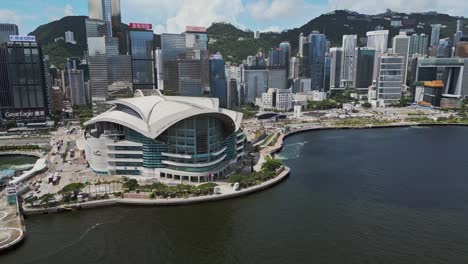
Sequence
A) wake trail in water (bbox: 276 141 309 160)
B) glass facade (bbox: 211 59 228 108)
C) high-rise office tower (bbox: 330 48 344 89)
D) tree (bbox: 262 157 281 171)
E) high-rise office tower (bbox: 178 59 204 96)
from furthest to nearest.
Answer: high-rise office tower (bbox: 330 48 344 89)
glass facade (bbox: 211 59 228 108)
high-rise office tower (bbox: 178 59 204 96)
wake trail in water (bbox: 276 141 309 160)
tree (bbox: 262 157 281 171)

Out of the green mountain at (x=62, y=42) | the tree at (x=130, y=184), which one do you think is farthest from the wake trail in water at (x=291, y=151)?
the green mountain at (x=62, y=42)

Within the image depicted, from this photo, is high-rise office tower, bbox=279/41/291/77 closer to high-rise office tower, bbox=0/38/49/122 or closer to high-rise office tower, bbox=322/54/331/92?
high-rise office tower, bbox=322/54/331/92

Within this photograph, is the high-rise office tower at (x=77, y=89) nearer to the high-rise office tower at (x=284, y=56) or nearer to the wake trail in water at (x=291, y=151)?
the wake trail in water at (x=291, y=151)

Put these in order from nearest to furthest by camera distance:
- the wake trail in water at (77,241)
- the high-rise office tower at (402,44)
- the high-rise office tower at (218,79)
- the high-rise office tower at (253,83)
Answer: the wake trail in water at (77,241) < the high-rise office tower at (218,79) < the high-rise office tower at (253,83) < the high-rise office tower at (402,44)

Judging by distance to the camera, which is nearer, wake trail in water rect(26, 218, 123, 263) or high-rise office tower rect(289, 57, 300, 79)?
wake trail in water rect(26, 218, 123, 263)

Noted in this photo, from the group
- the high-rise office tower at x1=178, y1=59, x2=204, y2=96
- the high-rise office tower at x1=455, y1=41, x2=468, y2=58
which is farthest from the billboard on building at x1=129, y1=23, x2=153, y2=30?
the high-rise office tower at x1=455, y1=41, x2=468, y2=58

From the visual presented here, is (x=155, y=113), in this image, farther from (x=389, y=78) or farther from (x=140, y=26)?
(x=389, y=78)

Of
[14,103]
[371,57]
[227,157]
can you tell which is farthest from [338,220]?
[371,57]
